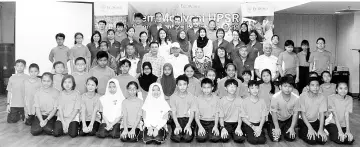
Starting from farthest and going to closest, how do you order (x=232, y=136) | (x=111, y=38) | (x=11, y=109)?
(x=111, y=38), (x=11, y=109), (x=232, y=136)

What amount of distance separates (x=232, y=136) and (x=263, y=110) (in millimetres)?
513

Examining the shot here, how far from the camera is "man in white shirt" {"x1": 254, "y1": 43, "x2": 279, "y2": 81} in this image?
19.9 ft

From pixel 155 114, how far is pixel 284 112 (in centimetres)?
169

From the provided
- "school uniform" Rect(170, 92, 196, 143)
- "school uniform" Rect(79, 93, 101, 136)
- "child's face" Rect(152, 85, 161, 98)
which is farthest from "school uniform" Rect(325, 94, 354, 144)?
"school uniform" Rect(79, 93, 101, 136)

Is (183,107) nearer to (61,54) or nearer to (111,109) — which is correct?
(111,109)

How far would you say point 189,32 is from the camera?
7137 millimetres

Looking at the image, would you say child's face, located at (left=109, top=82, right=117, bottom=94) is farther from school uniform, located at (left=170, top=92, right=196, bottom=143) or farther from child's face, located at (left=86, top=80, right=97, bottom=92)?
school uniform, located at (left=170, top=92, right=196, bottom=143)

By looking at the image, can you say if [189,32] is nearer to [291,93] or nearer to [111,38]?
[111,38]

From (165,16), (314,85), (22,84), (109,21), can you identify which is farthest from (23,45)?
(314,85)

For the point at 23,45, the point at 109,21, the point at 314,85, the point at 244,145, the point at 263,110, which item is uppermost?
the point at 109,21

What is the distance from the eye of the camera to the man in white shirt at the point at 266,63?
19.9ft

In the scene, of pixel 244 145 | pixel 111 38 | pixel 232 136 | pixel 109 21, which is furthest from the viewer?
pixel 109 21

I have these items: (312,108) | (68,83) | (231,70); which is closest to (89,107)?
(68,83)

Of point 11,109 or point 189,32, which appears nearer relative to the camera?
point 11,109
